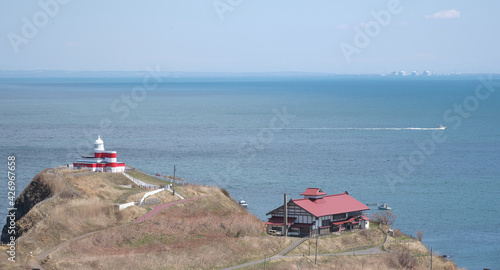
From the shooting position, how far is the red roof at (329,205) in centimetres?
5816

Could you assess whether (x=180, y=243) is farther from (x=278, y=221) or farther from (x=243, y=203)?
(x=243, y=203)

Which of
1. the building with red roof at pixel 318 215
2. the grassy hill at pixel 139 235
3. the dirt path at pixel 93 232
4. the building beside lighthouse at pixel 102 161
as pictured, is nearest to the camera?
the dirt path at pixel 93 232

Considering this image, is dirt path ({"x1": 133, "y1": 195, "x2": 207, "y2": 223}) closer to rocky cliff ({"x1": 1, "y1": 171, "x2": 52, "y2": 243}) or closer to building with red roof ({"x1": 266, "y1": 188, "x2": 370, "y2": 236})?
building with red roof ({"x1": 266, "y1": 188, "x2": 370, "y2": 236})

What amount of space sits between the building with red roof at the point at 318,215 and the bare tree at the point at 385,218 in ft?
14.7

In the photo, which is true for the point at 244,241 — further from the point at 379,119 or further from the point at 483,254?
the point at 379,119

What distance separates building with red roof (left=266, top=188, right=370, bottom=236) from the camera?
5753 centimetres

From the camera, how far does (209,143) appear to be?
124 metres

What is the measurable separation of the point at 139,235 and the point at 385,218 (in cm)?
2626

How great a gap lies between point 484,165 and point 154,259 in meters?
70.9

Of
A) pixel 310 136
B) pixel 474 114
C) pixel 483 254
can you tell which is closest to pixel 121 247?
pixel 483 254

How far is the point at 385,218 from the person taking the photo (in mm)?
65312

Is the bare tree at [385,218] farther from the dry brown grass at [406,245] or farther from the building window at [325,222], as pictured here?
the building window at [325,222]

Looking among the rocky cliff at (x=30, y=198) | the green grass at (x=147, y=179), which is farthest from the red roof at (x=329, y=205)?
the rocky cliff at (x=30, y=198)

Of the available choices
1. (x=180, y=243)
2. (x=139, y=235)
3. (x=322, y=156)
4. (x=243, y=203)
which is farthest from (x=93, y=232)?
(x=322, y=156)
